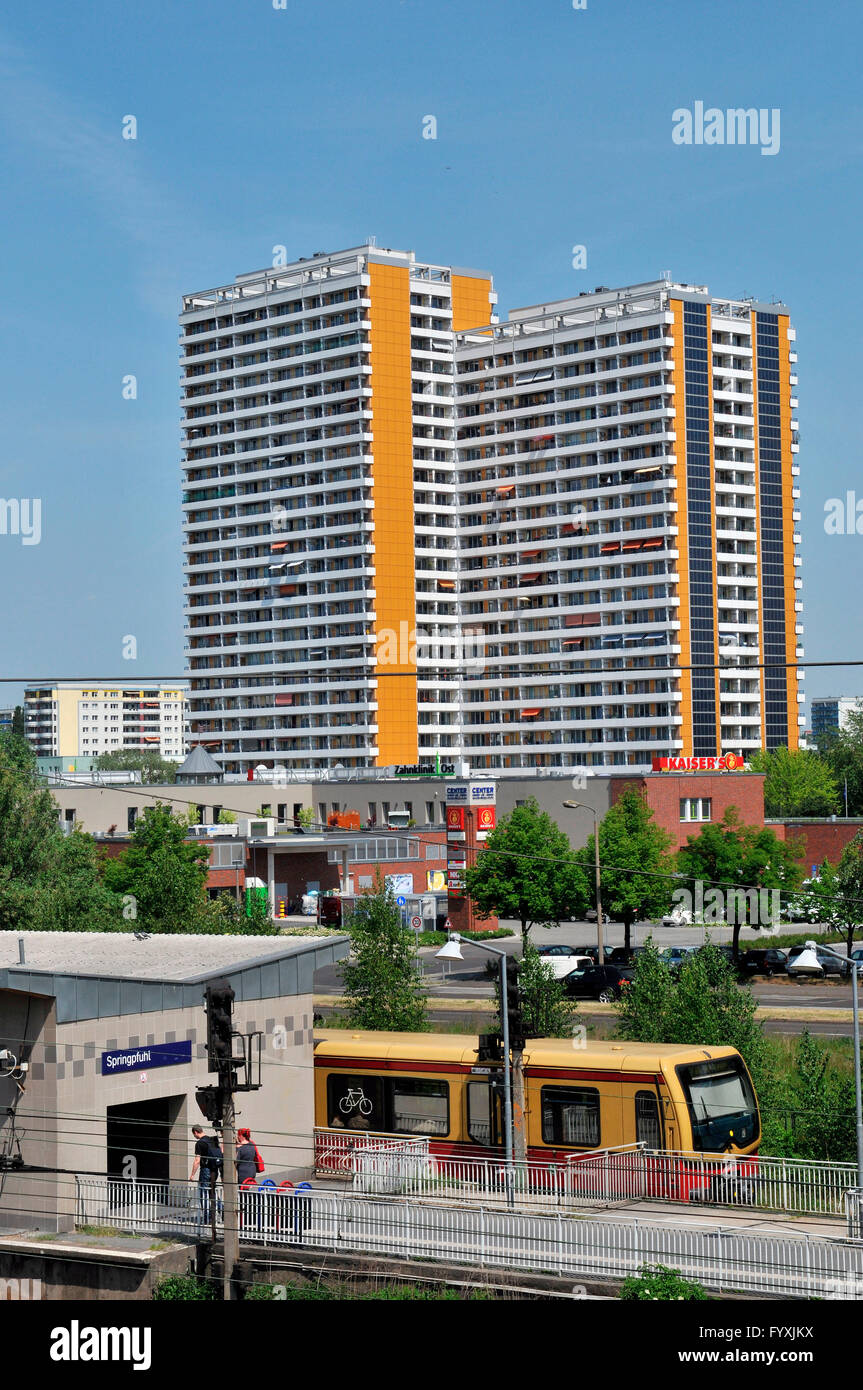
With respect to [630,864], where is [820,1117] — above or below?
below

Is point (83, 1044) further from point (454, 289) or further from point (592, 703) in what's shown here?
point (454, 289)

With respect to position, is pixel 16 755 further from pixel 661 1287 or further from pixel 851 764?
pixel 851 764

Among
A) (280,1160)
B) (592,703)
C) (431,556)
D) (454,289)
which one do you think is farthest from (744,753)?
(280,1160)

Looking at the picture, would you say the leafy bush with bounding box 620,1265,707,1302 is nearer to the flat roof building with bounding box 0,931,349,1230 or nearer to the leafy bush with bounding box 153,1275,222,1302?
the leafy bush with bounding box 153,1275,222,1302

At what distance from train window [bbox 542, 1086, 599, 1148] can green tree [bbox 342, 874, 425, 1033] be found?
10617 mm

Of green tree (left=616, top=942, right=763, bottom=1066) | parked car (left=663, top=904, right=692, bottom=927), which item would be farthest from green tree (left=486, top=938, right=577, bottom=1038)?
parked car (left=663, top=904, right=692, bottom=927)

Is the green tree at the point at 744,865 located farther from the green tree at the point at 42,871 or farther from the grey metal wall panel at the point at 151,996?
the grey metal wall panel at the point at 151,996

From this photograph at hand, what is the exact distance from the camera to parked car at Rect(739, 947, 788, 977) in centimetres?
5706

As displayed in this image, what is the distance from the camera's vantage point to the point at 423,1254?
810 inches

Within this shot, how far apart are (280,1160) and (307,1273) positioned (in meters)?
5.23

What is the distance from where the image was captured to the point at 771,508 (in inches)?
4449

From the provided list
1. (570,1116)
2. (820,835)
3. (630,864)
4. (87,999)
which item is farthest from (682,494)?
(87,999)

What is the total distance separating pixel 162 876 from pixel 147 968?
71.5ft

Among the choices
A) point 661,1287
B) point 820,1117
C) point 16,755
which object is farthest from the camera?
point 16,755
